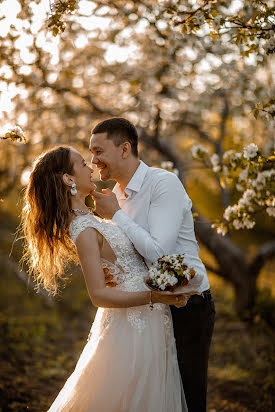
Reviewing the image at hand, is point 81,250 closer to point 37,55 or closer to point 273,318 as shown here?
point 37,55

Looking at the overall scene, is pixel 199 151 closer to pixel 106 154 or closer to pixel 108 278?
pixel 106 154

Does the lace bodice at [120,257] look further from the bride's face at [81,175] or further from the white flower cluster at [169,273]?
the white flower cluster at [169,273]

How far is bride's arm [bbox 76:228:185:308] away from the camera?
2.59 metres

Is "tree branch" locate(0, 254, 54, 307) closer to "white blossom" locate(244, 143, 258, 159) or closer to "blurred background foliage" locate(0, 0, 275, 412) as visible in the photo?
"blurred background foliage" locate(0, 0, 275, 412)

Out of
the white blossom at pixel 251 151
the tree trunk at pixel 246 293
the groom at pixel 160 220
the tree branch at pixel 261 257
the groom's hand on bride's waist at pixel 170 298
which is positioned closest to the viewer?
the groom's hand on bride's waist at pixel 170 298

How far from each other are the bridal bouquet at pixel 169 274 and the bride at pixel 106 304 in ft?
0.41

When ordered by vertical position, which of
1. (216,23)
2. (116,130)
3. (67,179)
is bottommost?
(67,179)

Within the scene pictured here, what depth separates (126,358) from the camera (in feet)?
8.88

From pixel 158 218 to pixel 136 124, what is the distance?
4.66 m

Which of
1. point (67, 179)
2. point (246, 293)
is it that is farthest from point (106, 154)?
point (246, 293)

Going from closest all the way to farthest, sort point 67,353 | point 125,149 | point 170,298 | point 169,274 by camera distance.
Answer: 1. point 169,274
2. point 170,298
3. point 125,149
4. point 67,353

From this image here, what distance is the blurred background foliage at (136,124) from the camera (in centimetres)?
531

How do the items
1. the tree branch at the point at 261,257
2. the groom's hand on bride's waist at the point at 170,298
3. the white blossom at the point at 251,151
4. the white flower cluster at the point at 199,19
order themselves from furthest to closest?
the tree branch at the point at 261,257 < the white blossom at the point at 251,151 < the white flower cluster at the point at 199,19 < the groom's hand on bride's waist at the point at 170,298

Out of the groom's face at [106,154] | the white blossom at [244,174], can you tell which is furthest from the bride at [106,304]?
the white blossom at [244,174]
